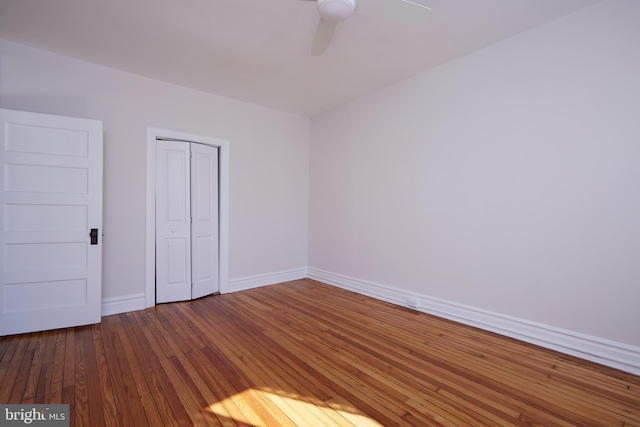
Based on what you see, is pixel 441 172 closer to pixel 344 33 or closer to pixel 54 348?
pixel 344 33

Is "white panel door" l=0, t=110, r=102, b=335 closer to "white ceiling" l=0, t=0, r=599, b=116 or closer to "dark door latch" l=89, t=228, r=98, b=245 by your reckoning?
"dark door latch" l=89, t=228, r=98, b=245

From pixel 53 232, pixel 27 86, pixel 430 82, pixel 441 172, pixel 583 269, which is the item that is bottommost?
pixel 583 269

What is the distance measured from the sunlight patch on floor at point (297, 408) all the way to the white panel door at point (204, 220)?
2515mm

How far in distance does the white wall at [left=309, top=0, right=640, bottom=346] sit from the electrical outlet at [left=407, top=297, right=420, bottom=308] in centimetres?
11

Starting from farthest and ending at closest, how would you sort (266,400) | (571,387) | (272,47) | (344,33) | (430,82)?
(430,82), (272,47), (344,33), (571,387), (266,400)

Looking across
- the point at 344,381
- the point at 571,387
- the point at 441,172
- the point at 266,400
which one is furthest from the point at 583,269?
the point at 266,400

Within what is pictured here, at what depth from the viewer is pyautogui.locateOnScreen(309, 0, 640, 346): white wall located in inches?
90.8

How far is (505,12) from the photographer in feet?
8.10

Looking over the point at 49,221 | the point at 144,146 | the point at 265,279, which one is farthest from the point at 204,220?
the point at 49,221

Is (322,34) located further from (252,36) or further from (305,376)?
(305,376)

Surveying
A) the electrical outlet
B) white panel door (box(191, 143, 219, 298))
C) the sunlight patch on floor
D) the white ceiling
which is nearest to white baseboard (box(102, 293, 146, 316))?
white panel door (box(191, 143, 219, 298))

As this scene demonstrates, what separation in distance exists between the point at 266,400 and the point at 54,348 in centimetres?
215

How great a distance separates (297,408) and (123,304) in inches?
112

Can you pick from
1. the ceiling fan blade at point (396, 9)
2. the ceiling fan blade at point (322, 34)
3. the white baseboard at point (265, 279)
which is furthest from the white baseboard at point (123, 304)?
the ceiling fan blade at point (396, 9)
